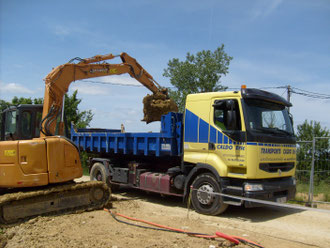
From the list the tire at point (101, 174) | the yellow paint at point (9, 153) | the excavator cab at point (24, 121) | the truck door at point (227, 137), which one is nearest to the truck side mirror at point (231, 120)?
the truck door at point (227, 137)

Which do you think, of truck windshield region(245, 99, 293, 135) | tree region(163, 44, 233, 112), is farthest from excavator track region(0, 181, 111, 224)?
tree region(163, 44, 233, 112)

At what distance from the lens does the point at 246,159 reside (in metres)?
6.81

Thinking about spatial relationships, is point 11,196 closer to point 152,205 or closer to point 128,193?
point 152,205

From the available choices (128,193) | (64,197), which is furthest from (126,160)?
(64,197)

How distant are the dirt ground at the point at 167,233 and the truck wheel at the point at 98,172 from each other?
2.57 m

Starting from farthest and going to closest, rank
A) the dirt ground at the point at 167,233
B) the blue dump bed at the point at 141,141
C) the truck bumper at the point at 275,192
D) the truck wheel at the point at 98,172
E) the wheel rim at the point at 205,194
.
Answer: the truck wheel at the point at 98,172
the blue dump bed at the point at 141,141
the wheel rim at the point at 205,194
the truck bumper at the point at 275,192
the dirt ground at the point at 167,233

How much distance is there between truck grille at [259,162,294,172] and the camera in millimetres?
6941

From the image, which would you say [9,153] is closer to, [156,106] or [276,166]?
[156,106]

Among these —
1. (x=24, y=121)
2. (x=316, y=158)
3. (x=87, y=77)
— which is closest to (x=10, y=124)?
(x=24, y=121)

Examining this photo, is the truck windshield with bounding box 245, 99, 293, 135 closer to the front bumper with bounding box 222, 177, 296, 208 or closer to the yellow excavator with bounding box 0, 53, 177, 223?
the front bumper with bounding box 222, 177, 296, 208

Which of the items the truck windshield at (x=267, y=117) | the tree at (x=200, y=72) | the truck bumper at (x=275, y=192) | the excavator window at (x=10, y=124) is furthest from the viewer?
the tree at (x=200, y=72)

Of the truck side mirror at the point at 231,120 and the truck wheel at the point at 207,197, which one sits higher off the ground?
the truck side mirror at the point at 231,120

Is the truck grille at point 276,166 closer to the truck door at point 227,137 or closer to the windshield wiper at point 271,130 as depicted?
the truck door at point 227,137

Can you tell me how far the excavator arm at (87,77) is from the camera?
8.88 metres
